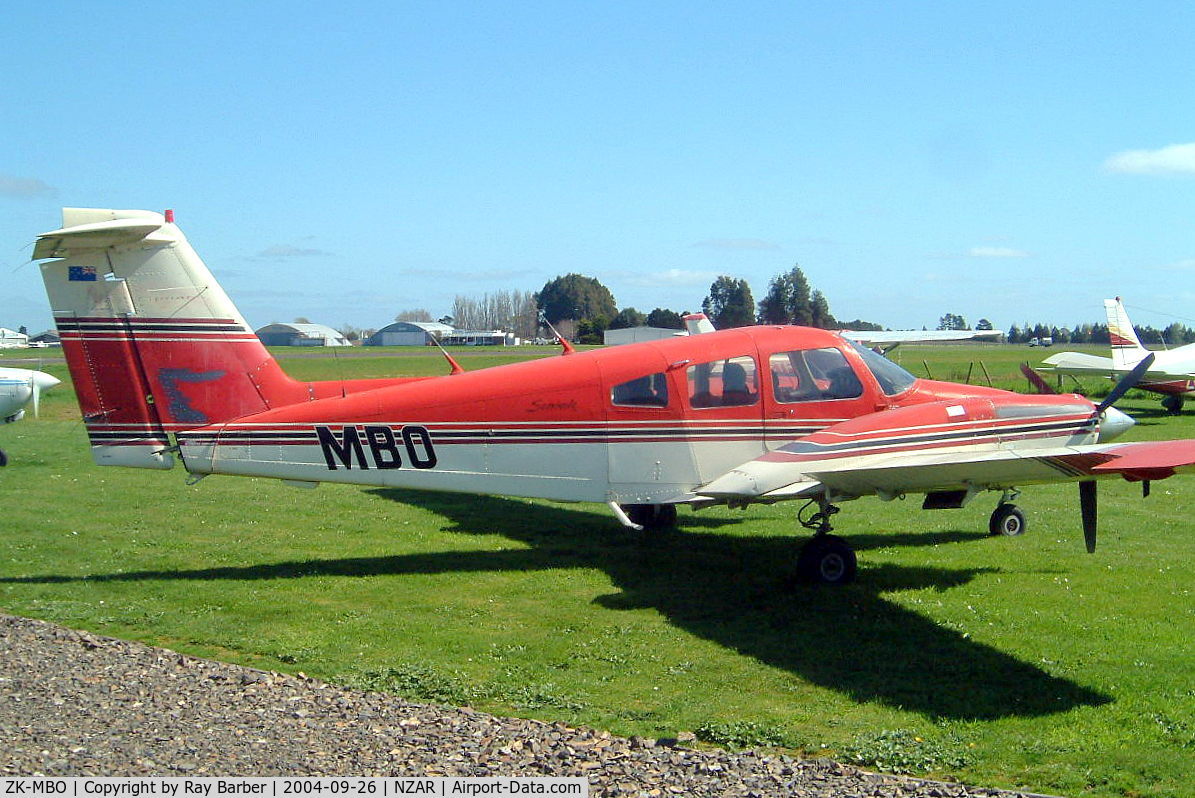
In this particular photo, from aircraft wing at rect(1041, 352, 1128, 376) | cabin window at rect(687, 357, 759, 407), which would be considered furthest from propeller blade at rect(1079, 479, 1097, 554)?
aircraft wing at rect(1041, 352, 1128, 376)

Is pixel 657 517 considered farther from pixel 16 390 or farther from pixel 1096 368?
pixel 1096 368

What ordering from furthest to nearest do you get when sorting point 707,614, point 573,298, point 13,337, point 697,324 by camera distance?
point 13,337, point 573,298, point 697,324, point 707,614

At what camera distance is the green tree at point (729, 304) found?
24.9 metres

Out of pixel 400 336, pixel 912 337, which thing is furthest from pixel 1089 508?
pixel 400 336

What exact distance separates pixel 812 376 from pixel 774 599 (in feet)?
8.15

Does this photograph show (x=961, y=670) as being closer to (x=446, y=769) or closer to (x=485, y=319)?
(x=446, y=769)

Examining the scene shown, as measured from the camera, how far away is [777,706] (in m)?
6.29

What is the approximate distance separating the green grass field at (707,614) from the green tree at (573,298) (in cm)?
3677

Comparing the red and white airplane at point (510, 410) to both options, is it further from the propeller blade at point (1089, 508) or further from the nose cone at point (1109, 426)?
the propeller blade at point (1089, 508)

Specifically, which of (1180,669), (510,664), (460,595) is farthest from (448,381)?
(1180,669)

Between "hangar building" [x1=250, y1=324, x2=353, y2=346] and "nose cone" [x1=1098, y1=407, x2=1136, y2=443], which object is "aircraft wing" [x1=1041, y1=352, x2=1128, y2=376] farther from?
"hangar building" [x1=250, y1=324, x2=353, y2=346]

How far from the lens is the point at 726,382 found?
32.9ft

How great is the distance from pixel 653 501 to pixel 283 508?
6675mm

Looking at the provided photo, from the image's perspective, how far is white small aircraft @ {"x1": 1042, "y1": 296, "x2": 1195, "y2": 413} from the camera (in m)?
29.4
